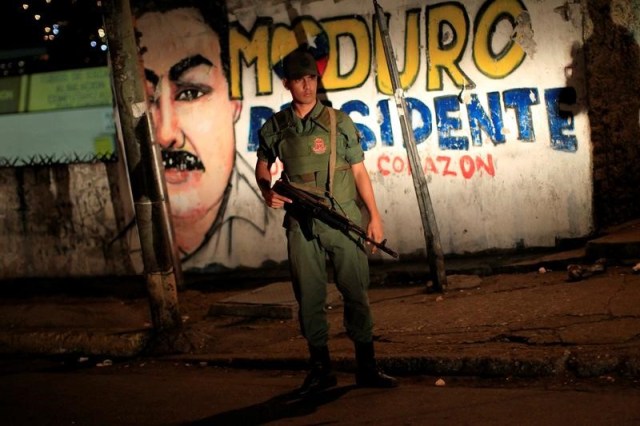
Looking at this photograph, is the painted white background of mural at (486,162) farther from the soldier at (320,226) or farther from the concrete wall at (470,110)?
the soldier at (320,226)

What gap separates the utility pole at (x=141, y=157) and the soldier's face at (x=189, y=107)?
256 cm

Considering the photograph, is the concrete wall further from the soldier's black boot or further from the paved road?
the soldier's black boot

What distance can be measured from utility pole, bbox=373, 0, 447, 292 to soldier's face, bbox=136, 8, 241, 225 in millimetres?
2535

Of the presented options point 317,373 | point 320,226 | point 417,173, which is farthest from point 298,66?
point 417,173

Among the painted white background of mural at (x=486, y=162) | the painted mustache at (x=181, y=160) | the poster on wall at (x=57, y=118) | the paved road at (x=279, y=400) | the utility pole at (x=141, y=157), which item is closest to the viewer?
the paved road at (x=279, y=400)

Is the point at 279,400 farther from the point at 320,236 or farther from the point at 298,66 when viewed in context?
the point at 298,66

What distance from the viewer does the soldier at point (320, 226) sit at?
5465 millimetres

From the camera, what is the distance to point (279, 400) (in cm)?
554

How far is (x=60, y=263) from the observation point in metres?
10.8

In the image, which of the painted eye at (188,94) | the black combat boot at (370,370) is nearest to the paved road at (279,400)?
the black combat boot at (370,370)

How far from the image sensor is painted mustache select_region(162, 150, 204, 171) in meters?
10.0

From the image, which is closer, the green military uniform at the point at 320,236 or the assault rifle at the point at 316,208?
the assault rifle at the point at 316,208

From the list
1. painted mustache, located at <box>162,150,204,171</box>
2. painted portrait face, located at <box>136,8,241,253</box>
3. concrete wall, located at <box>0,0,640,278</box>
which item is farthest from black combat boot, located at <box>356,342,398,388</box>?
painted mustache, located at <box>162,150,204,171</box>

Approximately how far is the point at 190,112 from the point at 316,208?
4966 mm
